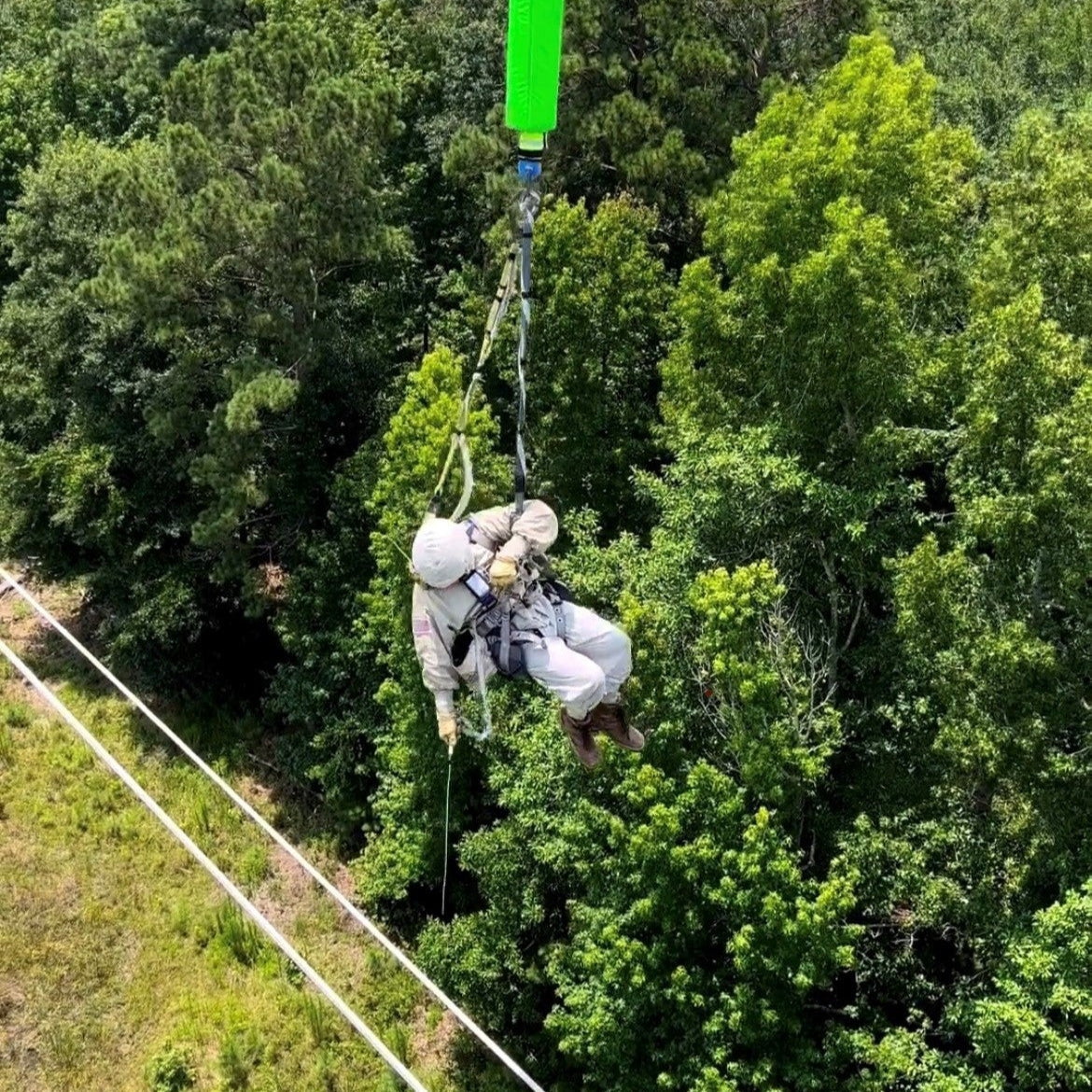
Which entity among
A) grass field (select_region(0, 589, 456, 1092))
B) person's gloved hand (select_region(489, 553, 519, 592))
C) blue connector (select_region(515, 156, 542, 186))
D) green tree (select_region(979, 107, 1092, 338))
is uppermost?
blue connector (select_region(515, 156, 542, 186))

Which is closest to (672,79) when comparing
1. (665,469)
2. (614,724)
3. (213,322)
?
(665,469)

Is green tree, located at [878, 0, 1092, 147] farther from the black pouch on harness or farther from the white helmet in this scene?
the white helmet

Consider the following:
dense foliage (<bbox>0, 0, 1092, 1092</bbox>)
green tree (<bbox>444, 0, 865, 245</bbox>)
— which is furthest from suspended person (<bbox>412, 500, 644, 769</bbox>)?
green tree (<bbox>444, 0, 865, 245</bbox>)

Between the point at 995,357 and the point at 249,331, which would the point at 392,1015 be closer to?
the point at 249,331

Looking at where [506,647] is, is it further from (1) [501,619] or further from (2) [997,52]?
(2) [997,52]

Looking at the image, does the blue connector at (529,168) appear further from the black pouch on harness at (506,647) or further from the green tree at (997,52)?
the green tree at (997,52)

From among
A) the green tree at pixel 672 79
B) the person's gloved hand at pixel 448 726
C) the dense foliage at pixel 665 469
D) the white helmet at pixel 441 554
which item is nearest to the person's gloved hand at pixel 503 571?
the white helmet at pixel 441 554
